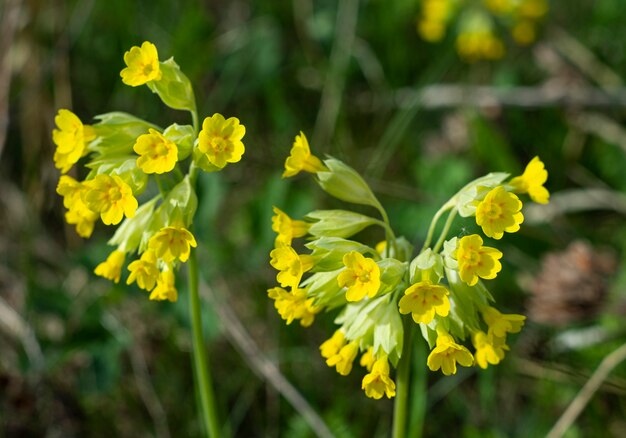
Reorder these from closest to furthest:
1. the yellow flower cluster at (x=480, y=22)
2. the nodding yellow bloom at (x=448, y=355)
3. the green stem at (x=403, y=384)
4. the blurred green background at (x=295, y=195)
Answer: the nodding yellow bloom at (x=448, y=355)
the green stem at (x=403, y=384)
the blurred green background at (x=295, y=195)
the yellow flower cluster at (x=480, y=22)

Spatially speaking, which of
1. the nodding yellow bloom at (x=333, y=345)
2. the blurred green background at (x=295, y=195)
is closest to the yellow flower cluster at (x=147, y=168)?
the nodding yellow bloom at (x=333, y=345)

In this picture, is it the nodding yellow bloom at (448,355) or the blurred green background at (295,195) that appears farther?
the blurred green background at (295,195)

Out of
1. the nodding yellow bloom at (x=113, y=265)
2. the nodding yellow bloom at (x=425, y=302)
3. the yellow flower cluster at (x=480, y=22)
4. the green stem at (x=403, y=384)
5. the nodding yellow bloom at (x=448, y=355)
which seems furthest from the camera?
the yellow flower cluster at (x=480, y=22)

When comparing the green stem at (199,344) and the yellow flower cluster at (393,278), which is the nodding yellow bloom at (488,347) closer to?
the yellow flower cluster at (393,278)

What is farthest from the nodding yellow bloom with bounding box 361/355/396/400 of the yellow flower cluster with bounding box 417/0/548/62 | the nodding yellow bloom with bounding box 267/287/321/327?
the yellow flower cluster with bounding box 417/0/548/62

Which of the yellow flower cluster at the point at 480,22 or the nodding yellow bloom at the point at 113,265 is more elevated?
the nodding yellow bloom at the point at 113,265

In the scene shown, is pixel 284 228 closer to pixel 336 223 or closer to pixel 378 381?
pixel 336 223

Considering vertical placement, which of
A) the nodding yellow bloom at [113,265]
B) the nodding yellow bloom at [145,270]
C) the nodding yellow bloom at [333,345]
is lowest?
the nodding yellow bloom at [333,345]

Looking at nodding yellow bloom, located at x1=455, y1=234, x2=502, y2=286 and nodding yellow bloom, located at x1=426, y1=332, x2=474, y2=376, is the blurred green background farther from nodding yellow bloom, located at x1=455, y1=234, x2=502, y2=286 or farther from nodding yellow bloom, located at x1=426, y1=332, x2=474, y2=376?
nodding yellow bloom, located at x1=455, y1=234, x2=502, y2=286
